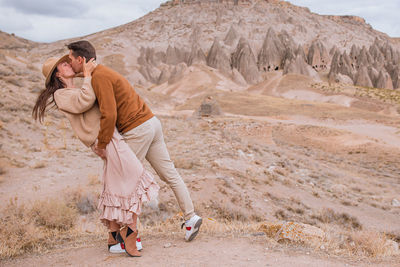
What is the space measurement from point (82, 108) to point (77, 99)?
0.28 ft

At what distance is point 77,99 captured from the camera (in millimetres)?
2646

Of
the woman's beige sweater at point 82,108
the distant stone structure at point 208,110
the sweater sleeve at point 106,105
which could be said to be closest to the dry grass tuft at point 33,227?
the woman's beige sweater at point 82,108

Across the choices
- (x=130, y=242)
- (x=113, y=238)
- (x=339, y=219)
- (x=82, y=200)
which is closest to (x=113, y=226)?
(x=113, y=238)

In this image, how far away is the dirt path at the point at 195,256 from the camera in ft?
9.23

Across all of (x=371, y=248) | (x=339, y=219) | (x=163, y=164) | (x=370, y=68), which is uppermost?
(x=370, y=68)

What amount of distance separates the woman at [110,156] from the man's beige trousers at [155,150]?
0.10m

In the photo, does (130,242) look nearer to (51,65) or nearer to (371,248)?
(51,65)

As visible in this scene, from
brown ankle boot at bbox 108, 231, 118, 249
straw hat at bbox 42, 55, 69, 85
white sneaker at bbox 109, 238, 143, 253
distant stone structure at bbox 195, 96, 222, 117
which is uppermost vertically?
straw hat at bbox 42, 55, 69, 85

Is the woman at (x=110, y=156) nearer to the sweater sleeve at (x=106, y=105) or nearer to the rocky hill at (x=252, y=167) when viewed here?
the sweater sleeve at (x=106, y=105)

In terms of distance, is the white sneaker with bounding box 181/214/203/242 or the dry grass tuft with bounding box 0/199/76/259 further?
the dry grass tuft with bounding box 0/199/76/259

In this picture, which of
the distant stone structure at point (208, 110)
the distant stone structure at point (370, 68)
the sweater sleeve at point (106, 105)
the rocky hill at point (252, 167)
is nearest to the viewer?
the sweater sleeve at point (106, 105)

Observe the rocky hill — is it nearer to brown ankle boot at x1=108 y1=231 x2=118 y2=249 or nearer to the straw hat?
brown ankle boot at x1=108 y1=231 x2=118 y2=249

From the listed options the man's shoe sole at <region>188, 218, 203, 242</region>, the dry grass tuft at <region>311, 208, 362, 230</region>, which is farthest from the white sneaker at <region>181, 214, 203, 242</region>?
the dry grass tuft at <region>311, 208, 362, 230</region>

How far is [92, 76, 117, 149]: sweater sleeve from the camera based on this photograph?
2.63m
